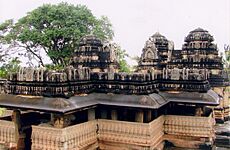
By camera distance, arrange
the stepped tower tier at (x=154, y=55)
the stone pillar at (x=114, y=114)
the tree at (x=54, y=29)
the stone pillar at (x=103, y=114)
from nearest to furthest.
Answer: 1. the stone pillar at (x=114, y=114)
2. the stone pillar at (x=103, y=114)
3. the stepped tower tier at (x=154, y=55)
4. the tree at (x=54, y=29)

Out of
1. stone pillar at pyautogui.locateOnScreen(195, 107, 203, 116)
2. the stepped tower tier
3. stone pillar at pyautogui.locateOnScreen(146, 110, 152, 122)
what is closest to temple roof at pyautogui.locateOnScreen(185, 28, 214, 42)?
the stepped tower tier

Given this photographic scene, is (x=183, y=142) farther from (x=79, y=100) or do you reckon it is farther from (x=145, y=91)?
(x=79, y=100)

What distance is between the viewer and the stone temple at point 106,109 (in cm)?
1082

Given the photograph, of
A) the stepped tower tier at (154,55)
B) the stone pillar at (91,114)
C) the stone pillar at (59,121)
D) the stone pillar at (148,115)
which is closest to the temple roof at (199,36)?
the stepped tower tier at (154,55)

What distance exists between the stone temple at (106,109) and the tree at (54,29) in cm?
1793

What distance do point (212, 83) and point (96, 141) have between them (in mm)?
9816

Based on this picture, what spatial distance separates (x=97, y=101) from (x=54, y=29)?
66.1 ft

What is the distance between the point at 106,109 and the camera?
41.9 ft

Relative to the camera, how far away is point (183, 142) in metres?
12.7

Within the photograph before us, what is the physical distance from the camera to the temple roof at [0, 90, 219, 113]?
10.5 meters

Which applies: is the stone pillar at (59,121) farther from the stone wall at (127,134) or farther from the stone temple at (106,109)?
the stone wall at (127,134)

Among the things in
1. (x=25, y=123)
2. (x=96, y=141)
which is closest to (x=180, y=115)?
(x=96, y=141)

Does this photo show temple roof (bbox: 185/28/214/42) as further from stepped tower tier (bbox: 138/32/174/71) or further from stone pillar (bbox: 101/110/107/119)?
stone pillar (bbox: 101/110/107/119)

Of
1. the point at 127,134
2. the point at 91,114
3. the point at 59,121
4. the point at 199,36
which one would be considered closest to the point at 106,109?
the point at 91,114
